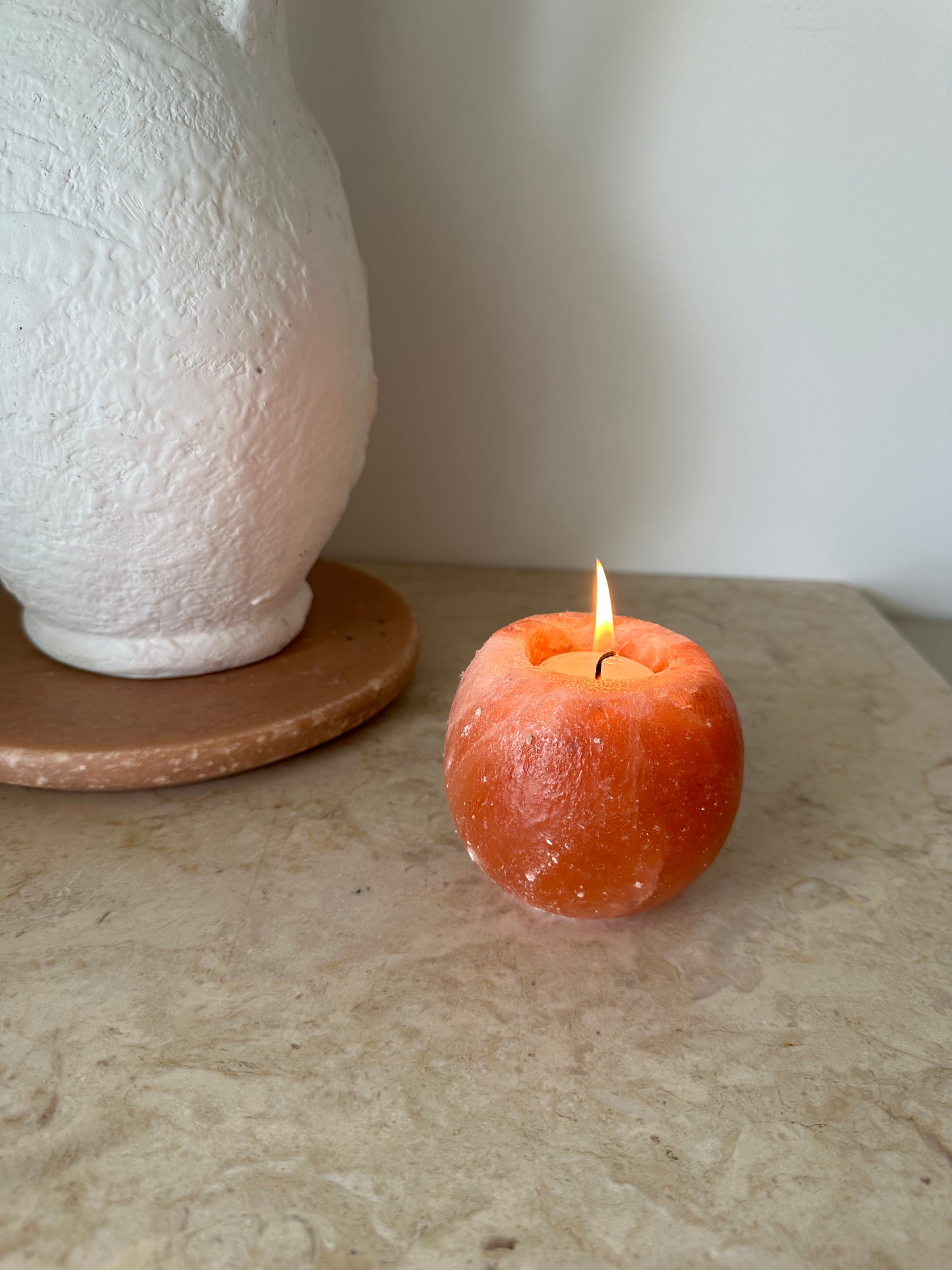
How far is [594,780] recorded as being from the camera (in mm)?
414

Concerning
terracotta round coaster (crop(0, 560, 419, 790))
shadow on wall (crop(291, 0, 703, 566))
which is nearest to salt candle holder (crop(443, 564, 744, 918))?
terracotta round coaster (crop(0, 560, 419, 790))

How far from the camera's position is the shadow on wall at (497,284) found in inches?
30.2

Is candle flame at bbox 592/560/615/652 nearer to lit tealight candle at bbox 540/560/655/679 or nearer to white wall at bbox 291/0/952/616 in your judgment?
lit tealight candle at bbox 540/560/655/679

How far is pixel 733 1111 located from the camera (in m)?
0.37

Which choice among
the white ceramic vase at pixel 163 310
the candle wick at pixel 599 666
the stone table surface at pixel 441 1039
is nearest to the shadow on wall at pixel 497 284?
the white ceramic vase at pixel 163 310

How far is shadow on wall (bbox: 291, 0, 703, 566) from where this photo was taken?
77cm

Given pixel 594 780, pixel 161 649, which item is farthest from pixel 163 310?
pixel 594 780

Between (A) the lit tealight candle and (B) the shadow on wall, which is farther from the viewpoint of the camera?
(B) the shadow on wall

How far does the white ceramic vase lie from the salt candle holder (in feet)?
0.67

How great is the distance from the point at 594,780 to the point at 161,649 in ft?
1.09

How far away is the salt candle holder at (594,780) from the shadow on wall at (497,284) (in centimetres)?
Result: 45

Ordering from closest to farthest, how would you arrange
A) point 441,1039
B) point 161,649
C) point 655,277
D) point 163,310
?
point 441,1039 < point 163,310 < point 161,649 < point 655,277

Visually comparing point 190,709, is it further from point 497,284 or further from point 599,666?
point 497,284

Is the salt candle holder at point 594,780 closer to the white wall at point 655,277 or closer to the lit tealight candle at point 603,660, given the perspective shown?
the lit tealight candle at point 603,660
